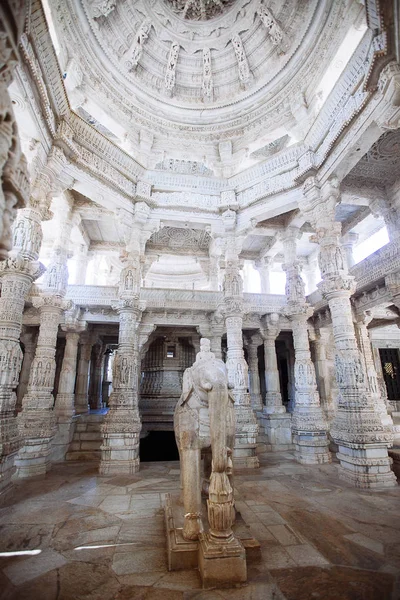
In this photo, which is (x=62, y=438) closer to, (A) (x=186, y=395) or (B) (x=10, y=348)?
(B) (x=10, y=348)

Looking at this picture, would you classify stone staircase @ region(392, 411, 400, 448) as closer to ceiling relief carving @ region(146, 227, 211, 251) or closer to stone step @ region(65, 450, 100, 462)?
stone step @ region(65, 450, 100, 462)

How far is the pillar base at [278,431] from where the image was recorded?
34.8 ft

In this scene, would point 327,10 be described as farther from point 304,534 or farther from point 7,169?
point 304,534

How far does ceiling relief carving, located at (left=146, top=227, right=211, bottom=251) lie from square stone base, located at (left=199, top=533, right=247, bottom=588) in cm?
1189

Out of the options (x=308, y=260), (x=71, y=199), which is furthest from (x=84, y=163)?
(x=308, y=260)

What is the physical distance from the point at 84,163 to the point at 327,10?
7.71m

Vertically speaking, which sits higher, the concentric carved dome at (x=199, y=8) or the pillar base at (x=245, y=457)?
the concentric carved dome at (x=199, y=8)

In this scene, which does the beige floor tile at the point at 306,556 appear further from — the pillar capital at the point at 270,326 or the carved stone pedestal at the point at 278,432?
the pillar capital at the point at 270,326

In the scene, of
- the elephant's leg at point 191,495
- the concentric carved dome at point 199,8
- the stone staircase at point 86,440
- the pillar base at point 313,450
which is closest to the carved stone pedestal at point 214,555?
the elephant's leg at point 191,495

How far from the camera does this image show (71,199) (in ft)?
33.0

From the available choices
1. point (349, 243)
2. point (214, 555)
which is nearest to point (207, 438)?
point (214, 555)

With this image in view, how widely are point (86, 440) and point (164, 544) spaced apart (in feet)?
24.2

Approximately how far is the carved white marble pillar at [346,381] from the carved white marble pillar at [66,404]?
7909 millimetres

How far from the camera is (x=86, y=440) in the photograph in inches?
392
